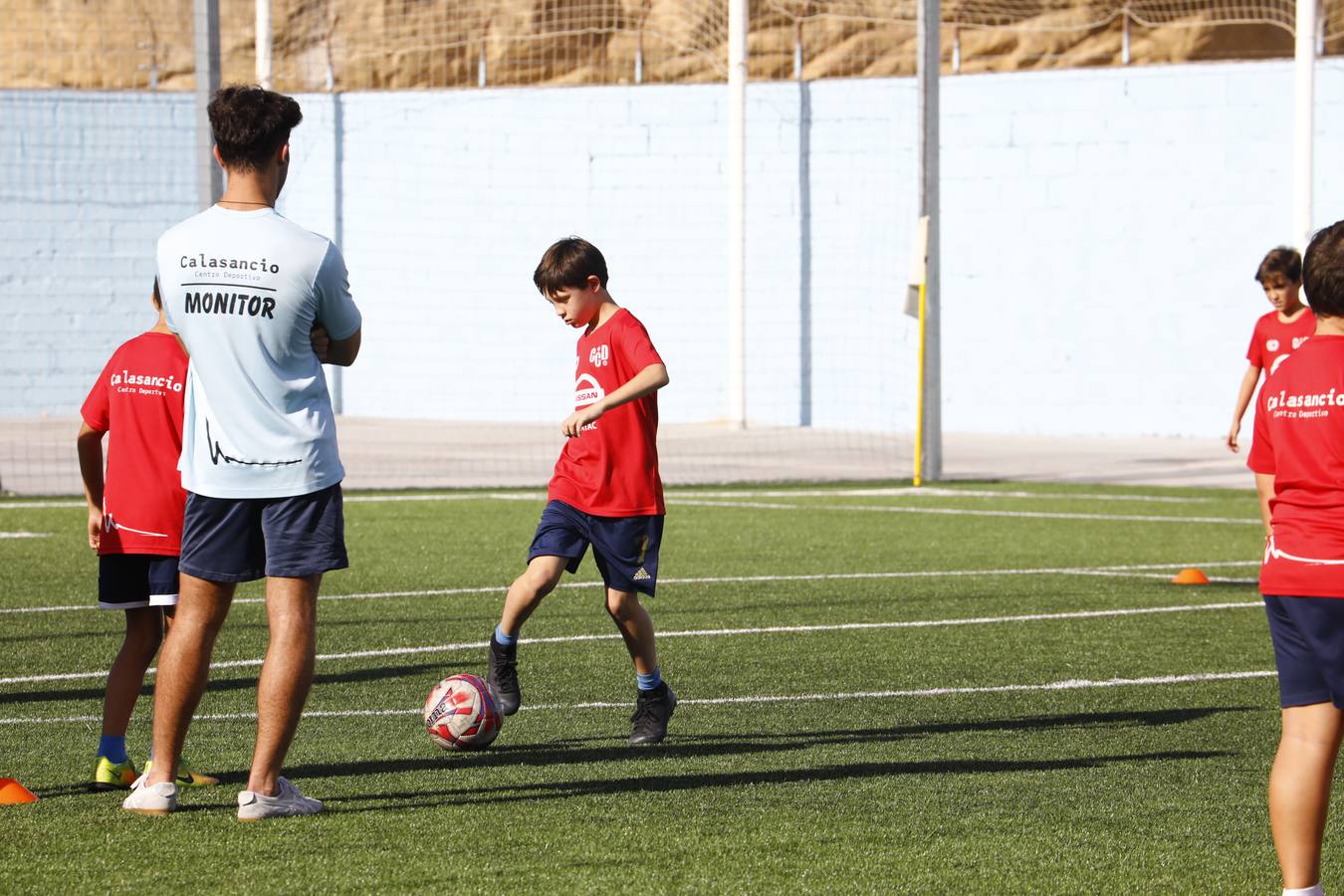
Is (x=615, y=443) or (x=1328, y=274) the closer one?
(x=1328, y=274)

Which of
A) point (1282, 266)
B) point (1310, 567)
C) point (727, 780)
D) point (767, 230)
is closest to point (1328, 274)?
point (1310, 567)

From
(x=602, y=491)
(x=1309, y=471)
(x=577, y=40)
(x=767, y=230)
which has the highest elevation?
(x=577, y=40)

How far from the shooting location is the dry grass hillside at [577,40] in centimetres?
2798

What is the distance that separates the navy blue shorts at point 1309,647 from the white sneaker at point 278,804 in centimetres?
260

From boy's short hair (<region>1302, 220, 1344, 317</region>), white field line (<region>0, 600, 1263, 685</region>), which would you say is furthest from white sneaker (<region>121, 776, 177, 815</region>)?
boy's short hair (<region>1302, 220, 1344, 317</region>)

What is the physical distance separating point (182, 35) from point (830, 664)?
998 inches

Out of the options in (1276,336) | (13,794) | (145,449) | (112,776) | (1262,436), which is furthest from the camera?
(1276,336)

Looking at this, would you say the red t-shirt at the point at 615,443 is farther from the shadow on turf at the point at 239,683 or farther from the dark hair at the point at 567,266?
the shadow on turf at the point at 239,683

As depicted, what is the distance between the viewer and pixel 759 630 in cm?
914

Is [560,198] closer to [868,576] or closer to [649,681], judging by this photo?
[868,576]

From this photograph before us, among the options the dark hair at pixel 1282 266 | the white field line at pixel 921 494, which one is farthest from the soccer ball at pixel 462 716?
the white field line at pixel 921 494

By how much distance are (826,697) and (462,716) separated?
178cm

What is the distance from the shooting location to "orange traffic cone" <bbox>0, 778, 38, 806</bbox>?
5387mm

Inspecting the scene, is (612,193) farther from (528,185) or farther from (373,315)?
(373,315)
